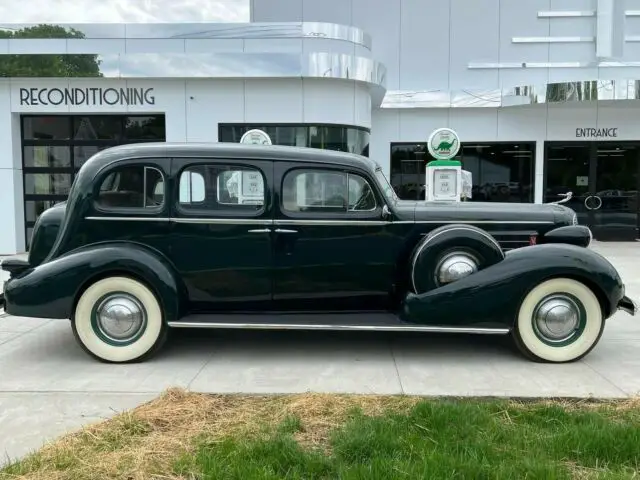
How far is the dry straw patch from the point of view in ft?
10.4

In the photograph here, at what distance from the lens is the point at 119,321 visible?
523 centimetres

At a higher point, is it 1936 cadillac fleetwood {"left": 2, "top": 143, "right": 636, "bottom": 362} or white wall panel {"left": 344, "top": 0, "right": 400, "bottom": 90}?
white wall panel {"left": 344, "top": 0, "right": 400, "bottom": 90}

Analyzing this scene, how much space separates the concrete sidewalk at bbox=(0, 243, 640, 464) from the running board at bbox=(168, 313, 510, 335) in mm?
317

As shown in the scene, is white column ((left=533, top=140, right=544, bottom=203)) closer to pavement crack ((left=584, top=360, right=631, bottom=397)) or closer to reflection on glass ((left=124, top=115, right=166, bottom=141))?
reflection on glass ((left=124, top=115, right=166, bottom=141))

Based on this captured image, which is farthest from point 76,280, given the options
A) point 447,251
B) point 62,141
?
point 62,141

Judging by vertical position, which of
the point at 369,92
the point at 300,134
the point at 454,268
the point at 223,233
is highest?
the point at 369,92

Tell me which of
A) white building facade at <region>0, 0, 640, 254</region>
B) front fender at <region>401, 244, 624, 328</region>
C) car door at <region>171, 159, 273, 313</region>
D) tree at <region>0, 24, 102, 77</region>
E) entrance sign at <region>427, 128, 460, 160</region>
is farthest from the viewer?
white building facade at <region>0, 0, 640, 254</region>

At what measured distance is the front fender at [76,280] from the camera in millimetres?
5125

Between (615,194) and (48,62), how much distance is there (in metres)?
13.7

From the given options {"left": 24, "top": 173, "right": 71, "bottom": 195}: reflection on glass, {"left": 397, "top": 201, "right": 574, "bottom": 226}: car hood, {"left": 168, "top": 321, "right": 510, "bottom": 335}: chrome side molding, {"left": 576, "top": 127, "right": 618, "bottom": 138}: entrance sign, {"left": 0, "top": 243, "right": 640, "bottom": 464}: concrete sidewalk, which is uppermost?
{"left": 576, "top": 127, "right": 618, "bottom": 138}: entrance sign

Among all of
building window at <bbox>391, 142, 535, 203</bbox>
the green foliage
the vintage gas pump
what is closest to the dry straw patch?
the green foliage

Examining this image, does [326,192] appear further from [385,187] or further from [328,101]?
[328,101]

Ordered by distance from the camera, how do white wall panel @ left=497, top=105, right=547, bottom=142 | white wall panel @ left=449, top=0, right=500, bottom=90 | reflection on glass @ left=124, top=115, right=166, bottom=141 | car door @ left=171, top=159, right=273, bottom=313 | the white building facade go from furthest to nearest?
white wall panel @ left=449, top=0, right=500, bottom=90 → white wall panel @ left=497, top=105, right=547, bottom=142 → reflection on glass @ left=124, top=115, right=166, bottom=141 → the white building facade → car door @ left=171, top=159, right=273, bottom=313

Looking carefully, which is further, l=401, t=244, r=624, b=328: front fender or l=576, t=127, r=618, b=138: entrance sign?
l=576, t=127, r=618, b=138: entrance sign
